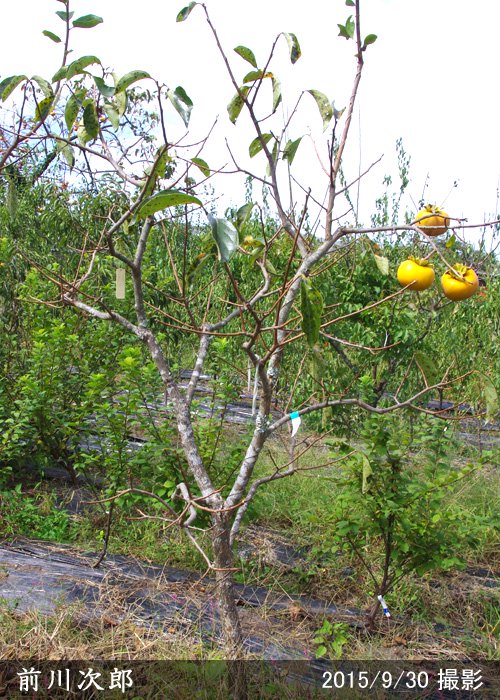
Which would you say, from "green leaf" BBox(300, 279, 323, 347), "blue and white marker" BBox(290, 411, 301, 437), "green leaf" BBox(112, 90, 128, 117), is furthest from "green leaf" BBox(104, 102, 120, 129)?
"blue and white marker" BBox(290, 411, 301, 437)

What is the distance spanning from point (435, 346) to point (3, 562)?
3730 mm

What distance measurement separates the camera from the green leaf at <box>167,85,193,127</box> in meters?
1.59

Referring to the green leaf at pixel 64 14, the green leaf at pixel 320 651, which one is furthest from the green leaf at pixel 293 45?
the green leaf at pixel 320 651

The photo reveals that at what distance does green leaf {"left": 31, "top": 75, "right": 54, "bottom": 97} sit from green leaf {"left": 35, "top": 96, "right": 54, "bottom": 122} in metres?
0.03

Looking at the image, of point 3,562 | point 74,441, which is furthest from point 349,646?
point 74,441

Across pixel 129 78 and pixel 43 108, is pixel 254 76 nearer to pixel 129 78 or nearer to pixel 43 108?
pixel 129 78

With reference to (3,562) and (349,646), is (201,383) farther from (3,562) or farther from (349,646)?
(349,646)

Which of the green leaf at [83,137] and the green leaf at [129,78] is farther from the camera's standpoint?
the green leaf at [83,137]

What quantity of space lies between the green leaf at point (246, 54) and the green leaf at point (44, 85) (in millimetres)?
524

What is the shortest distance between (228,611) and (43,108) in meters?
1.50

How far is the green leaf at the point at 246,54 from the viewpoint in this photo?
1564mm

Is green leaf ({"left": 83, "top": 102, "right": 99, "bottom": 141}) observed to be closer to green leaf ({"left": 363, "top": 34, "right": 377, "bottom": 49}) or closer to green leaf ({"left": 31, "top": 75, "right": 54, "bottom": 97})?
green leaf ({"left": 31, "top": 75, "right": 54, "bottom": 97})

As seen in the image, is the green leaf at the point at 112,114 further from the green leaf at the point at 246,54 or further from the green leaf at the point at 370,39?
the green leaf at the point at 370,39

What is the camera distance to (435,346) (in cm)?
518
